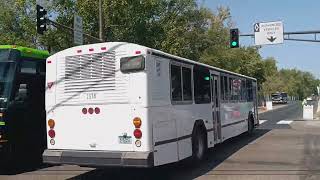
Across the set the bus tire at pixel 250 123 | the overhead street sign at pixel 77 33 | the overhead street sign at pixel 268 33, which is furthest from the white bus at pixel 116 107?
the overhead street sign at pixel 268 33

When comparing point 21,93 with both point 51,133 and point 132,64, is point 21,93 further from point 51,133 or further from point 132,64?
point 132,64

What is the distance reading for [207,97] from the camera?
1402 cm

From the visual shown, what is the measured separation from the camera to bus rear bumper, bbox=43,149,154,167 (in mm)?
9773

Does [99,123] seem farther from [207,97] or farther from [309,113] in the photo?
[309,113]

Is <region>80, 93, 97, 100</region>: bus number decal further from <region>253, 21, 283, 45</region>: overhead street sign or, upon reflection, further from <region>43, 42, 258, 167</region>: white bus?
<region>253, 21, 283, 45</region>: overhead street sign

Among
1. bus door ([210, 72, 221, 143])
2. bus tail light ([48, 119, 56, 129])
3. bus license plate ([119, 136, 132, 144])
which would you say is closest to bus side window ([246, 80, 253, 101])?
bus door ([210, 72, 221, 143])

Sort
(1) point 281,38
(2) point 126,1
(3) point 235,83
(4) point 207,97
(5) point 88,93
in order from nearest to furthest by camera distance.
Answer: (5) point 88,93
(4) point 207,97
(3) point 235,83
(2) point 126,1
(1) point 281,38

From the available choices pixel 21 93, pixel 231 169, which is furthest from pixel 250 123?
pixel 21 93

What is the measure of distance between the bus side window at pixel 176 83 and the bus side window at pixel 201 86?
1184 mm

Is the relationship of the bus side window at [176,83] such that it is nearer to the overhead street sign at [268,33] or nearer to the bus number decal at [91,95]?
the bus number decal at [91,95]

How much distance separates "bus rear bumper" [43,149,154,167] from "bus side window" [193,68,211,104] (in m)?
3.42

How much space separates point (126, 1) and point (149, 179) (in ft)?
71.5

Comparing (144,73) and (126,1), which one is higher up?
(126,1)

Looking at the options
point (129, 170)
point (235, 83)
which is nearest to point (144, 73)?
point (129, 170)
